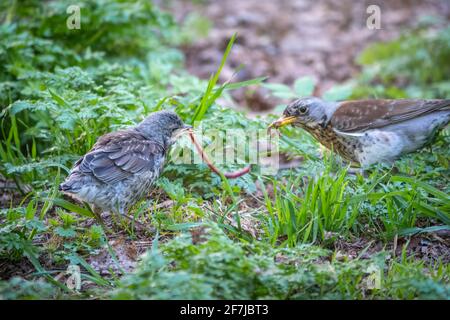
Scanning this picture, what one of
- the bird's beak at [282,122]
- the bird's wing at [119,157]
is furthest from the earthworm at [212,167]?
the bird's beak at [282,122]

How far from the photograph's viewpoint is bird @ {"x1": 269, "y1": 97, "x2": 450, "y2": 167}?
5.92 metres

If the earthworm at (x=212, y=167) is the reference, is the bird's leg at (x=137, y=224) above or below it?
below

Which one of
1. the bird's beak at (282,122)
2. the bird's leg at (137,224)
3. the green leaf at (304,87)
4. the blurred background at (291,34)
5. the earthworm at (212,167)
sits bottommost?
the bird's leg at (137,224)

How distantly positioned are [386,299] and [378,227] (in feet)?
3.55

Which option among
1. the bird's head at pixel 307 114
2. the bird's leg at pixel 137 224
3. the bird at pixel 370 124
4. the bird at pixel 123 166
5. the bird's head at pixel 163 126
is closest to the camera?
the bird at pixel 123 166

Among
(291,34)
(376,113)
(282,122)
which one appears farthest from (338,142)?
(291,34)

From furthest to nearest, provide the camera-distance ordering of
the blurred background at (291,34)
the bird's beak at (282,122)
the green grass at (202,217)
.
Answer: the blurred background at (291,34) < the bird's beak at (282,122) < the green grass at (202,217)

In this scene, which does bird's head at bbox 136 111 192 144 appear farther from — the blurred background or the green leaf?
the blurred background

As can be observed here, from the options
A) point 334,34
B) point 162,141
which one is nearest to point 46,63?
point 162,141

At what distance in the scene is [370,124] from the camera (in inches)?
240

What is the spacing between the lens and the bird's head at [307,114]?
621 cm

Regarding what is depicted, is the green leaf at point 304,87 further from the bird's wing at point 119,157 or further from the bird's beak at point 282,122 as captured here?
the bird's wing at point 119,157

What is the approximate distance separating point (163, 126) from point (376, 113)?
2.20 m

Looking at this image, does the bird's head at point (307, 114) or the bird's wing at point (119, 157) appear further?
the bird's head at point (307, 114)
